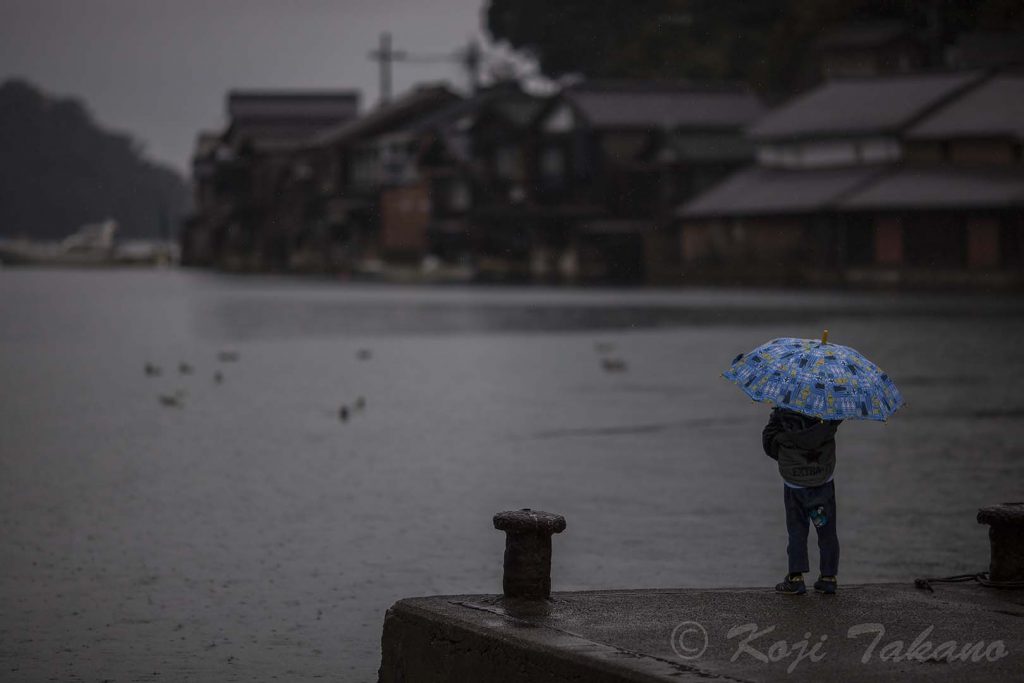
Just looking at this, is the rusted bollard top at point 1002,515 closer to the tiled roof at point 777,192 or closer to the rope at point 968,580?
the rope at point 968,580

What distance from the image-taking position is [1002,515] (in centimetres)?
689

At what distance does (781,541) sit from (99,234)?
129974 mm

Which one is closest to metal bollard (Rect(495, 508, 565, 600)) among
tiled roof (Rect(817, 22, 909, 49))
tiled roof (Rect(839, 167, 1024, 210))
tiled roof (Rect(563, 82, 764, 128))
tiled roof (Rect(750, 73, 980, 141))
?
tiled roof (Rect(839, 167, 1024, 210))

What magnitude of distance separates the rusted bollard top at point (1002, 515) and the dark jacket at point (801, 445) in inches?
26.7

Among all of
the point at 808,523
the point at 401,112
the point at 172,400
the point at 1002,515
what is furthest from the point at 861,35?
the point at 808,523


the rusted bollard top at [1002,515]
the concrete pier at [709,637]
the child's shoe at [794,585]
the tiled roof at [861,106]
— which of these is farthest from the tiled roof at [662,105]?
the concrete pier at [709,637]

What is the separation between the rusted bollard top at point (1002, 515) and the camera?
6.88 meters

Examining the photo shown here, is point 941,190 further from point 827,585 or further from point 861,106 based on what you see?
point 827,585

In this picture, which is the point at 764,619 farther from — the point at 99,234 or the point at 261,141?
the point at 99,234

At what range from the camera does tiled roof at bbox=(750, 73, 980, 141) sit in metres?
56.4

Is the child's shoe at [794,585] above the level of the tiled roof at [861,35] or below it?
below

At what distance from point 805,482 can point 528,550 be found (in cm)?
118

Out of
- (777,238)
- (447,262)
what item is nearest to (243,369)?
(777,238)

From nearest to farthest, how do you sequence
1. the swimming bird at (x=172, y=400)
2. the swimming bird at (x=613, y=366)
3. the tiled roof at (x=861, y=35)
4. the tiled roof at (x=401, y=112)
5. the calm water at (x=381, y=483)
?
1. the calm water at (x=381, y=483)
2. the swimming bird at (x=172, y=400)
3. the swimming bird at (x=613, y=366)
4. the tiled roof at (x=861, y=35)
5. the tiled roof at (x=401, y=112)
